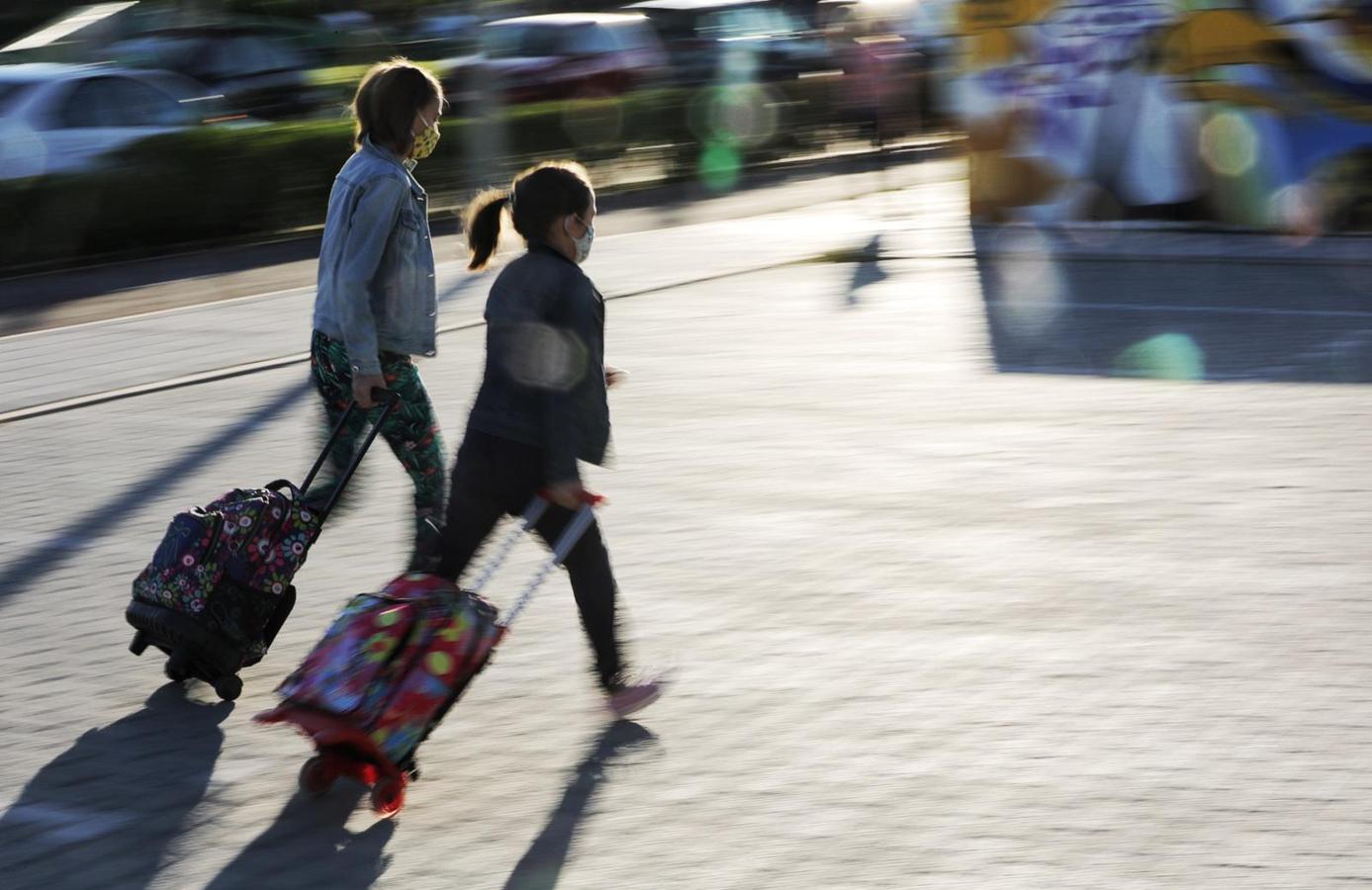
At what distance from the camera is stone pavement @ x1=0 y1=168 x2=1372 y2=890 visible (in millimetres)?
4039

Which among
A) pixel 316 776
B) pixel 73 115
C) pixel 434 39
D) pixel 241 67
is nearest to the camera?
pixel 316 776

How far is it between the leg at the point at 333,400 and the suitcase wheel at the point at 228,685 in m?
0.83

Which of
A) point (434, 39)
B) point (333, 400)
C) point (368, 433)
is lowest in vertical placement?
point (368, 433)

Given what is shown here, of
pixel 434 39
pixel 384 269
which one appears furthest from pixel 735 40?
pixel 384 269

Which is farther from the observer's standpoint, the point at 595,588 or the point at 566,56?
the point at 566,56

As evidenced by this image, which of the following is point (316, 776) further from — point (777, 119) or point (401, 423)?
point (777, 119)

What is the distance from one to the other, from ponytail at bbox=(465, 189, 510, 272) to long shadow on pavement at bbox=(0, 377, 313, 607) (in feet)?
7.62

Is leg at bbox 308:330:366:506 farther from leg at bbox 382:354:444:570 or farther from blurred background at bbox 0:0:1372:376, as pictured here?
blurred background at bbox 0:0:1372:376

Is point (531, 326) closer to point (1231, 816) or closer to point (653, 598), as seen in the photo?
point (653, 598)

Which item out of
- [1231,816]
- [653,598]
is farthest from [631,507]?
[1231,816]

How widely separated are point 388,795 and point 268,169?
533 inches

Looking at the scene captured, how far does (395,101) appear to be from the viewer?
17.2 feet

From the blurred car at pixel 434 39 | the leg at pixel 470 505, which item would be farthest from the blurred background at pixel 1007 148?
the blurred car at pixel 434 39

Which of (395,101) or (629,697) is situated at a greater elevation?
(395,101)
